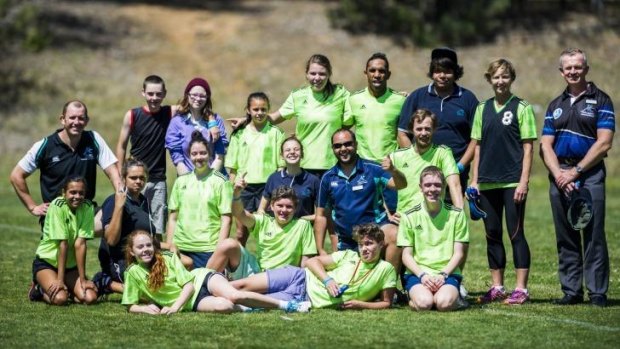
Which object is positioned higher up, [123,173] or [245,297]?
[123,173]

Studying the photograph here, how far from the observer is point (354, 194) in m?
9.79

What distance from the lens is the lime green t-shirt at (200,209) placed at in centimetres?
998

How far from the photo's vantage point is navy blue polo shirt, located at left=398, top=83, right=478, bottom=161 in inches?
392

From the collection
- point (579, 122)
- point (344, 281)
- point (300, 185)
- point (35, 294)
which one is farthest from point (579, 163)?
point (35, 294)

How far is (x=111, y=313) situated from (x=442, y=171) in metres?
3.28

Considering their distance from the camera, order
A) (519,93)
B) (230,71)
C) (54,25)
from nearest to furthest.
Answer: (519,93), (230,71), (54,25)

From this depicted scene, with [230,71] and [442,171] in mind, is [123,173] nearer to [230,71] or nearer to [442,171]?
[442,171]

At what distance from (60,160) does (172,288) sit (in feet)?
6.22

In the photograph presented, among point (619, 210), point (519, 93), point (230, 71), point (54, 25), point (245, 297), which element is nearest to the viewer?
point (245, 297)

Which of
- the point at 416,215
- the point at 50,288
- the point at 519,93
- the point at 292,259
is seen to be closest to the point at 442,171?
the point at 416,215

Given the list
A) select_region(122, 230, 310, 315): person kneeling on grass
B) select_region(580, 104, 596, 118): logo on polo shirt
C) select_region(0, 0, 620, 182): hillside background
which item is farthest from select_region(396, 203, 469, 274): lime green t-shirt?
select_region(0, 0, 620, 182): hillside background

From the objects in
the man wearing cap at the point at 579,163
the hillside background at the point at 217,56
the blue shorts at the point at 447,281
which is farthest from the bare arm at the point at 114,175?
the hillside background at the point at 217,56

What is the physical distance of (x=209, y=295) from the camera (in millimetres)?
9250

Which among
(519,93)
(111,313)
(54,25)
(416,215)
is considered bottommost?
(111,313)
